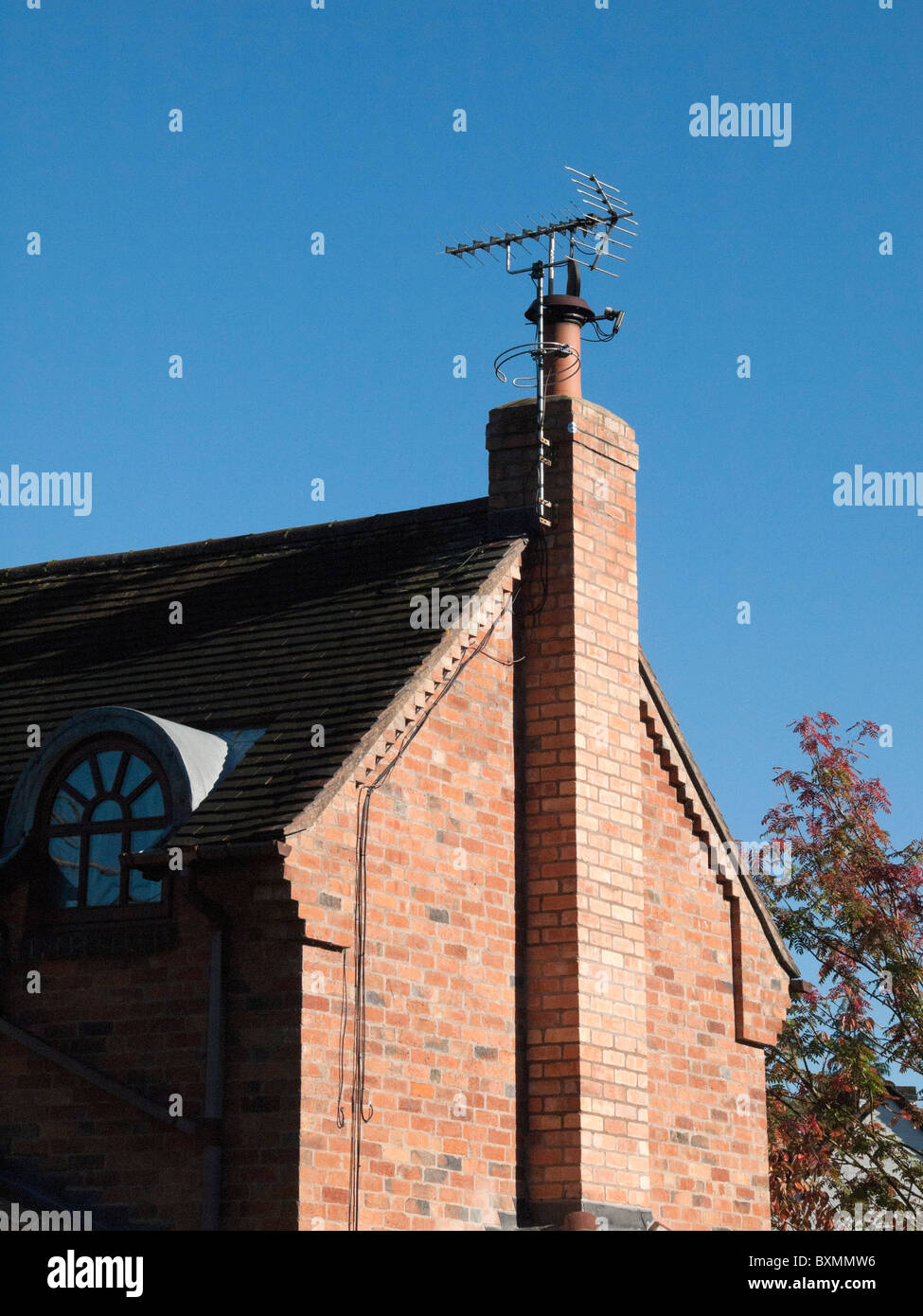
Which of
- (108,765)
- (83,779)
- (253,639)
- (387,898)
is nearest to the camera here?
(387,898)

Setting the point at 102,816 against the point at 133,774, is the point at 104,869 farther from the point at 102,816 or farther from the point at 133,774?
the point at 133,774

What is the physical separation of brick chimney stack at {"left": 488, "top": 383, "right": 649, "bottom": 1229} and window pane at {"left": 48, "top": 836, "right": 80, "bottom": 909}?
3.70 meters

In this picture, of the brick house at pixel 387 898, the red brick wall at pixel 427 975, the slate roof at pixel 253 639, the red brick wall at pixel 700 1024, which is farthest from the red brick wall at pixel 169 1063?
the red brick wall at pixel 700 1024

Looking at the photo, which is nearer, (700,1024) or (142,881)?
(142,881)

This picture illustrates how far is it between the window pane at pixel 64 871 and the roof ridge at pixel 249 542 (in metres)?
4.57

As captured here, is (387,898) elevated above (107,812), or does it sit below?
below

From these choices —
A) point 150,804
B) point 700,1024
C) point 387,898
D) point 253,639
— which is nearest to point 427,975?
point 387,898

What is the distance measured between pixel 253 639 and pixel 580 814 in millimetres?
3332

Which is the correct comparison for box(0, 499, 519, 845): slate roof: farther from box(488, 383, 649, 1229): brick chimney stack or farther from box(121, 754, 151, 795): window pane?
box(488, 383, 649, 1229): brick chimney stack

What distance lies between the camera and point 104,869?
575 inches

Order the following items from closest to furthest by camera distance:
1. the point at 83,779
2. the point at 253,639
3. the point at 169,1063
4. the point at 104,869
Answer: the point at 169,1063 → the point at 104,869 → the point at 83,779 → the point at 253,639
